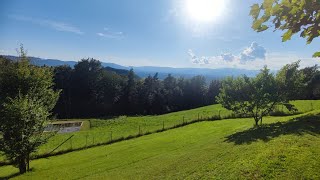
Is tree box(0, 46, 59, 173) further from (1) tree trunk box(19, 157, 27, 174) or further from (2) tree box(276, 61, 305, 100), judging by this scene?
(2) tree box(276, 61, 305, 100)

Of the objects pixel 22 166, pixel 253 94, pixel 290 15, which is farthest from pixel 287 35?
pixel 253 94

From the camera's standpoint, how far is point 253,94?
43094 mm

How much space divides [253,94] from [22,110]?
28.9m

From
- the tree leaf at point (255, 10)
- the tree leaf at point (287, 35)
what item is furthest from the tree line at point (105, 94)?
the tree leaf at point (255, 10)

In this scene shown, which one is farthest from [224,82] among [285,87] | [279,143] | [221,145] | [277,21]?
[277,21]

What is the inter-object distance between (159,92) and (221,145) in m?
109

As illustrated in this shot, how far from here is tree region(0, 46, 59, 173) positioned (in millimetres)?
34625

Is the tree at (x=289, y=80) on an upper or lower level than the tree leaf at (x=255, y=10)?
lower

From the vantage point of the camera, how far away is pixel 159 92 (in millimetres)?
139125

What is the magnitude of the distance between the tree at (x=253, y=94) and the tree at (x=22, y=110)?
81.1 feet

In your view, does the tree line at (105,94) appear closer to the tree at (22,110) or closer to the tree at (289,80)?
the tree at (22,110)

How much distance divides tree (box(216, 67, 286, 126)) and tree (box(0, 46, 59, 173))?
81.1ft

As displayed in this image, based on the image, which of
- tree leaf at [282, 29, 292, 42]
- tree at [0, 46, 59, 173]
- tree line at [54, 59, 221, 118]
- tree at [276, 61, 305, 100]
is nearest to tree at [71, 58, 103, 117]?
tree line at [54, 59, 221, 118]

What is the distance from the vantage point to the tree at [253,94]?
43.0 m
